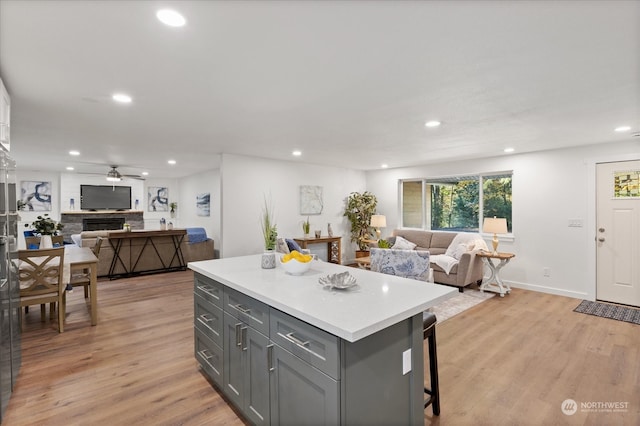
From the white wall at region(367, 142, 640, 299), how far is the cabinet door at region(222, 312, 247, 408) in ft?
17.0

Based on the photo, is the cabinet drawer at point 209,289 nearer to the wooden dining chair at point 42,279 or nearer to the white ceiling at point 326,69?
the white ceiling at point 326,69

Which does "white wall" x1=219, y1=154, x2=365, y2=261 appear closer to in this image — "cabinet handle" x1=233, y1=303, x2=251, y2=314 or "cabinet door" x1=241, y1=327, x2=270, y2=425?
"cabinet handle" x1=233, y1=303, x2=251, y2=314

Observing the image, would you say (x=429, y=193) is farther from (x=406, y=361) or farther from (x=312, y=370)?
(x=312, y=370)

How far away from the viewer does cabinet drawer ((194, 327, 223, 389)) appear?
2242 millimetres

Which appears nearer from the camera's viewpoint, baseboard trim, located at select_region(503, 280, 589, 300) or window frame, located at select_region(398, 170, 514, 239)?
baseboard trim, located at select_region(503, 280, 589, 300)

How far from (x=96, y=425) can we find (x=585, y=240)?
6150 mm

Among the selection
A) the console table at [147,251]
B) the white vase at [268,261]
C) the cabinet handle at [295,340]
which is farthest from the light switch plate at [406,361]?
the console table at [147,251]

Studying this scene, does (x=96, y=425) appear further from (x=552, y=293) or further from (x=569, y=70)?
(x=552, y=293)

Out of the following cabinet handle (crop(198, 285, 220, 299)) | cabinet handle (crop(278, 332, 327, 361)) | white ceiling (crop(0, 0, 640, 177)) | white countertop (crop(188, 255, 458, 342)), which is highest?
white ceiling (crop(0, 0, 640, 177))

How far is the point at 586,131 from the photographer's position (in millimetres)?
3803

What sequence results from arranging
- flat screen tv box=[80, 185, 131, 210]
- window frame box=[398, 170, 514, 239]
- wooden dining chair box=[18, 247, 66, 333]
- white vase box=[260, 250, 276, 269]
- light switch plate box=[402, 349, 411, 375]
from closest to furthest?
light switch plate box=[402, 349, 411, 375] < white vase box=[260, 250, 276, 269] < wooden dining chair box=[18, 247, 66, 333] < window frame box=[398, 170, 514, 239] < flat screen tv box=[80, 185, 131, 210]

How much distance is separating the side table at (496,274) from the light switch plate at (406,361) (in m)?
3.95

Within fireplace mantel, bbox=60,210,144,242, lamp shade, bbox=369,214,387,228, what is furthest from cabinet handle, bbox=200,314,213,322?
fireplace mantel, bbox=60,210,144,242

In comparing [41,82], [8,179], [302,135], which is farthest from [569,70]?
[8,179]
